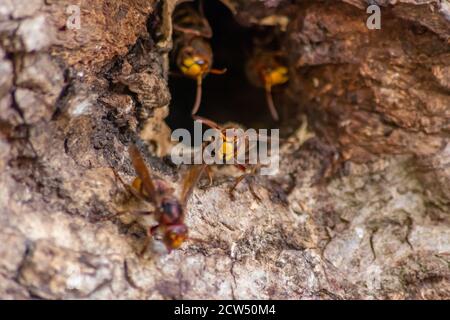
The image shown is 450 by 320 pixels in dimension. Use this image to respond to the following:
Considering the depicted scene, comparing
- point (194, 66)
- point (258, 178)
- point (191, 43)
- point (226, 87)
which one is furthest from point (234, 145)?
point (226, 87)

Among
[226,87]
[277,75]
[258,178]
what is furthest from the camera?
[226,87]

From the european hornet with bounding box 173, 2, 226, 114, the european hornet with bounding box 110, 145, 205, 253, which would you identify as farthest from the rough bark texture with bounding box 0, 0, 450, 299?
the european hornet with bounding box 173, 2, 226, 114

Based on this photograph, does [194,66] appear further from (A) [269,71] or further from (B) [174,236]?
(B) [174,236]

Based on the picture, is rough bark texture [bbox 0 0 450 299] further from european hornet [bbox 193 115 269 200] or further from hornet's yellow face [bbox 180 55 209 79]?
hornet's yellow face [bbox 180 55 209 79]

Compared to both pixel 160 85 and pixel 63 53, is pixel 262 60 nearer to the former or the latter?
pixel 160 85

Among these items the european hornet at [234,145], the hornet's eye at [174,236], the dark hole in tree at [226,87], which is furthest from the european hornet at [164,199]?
the dark hole in tree at [226,87]

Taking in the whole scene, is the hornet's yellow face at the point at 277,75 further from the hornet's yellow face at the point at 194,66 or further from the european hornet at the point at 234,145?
the european hornet at the point at 234,145

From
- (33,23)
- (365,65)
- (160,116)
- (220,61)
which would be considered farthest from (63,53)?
(220,61)
